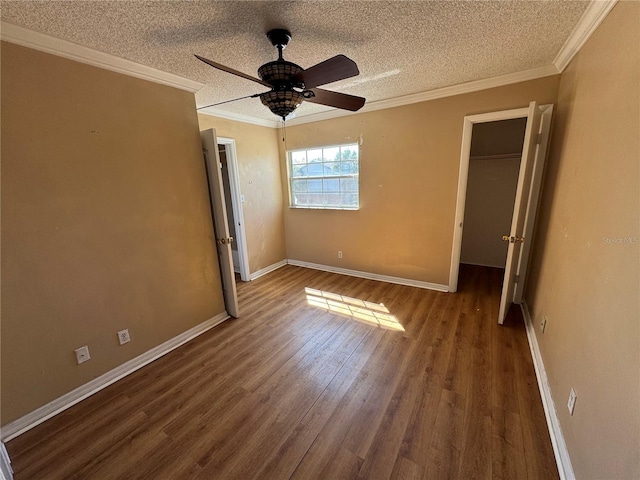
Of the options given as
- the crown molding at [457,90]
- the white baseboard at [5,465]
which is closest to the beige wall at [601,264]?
the crown molding at [457,90]

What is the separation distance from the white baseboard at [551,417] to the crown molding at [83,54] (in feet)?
12.0

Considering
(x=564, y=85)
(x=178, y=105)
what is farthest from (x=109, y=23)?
(x=564, y=85)

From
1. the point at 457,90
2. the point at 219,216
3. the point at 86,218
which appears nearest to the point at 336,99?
the point at 219,216

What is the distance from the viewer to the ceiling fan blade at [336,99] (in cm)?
182

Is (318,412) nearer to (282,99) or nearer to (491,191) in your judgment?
(282,99)

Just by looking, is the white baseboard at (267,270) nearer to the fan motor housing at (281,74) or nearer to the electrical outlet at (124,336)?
the electrical outlet at (124,336)

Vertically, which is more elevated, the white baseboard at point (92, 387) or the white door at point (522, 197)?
the white door at point (522, 197)

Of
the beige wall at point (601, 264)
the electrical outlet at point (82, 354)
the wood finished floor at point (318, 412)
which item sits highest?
the beige wall at point (601, 264)

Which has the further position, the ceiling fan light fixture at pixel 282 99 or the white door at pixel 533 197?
the white door at pixel 533 197

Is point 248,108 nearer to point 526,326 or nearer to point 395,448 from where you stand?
point 395,448

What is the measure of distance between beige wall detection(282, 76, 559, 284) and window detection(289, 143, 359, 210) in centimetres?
13

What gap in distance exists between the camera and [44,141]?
1589 millimetres

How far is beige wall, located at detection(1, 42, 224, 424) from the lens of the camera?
5.02 feet

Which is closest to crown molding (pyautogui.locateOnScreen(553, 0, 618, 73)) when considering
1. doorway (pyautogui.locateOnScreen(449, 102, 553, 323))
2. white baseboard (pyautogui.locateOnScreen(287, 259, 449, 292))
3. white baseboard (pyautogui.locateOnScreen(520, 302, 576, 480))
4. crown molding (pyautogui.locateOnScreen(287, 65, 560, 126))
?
crown molding (pyautogui.locateOnScreen(287, 65, 560, 126))
